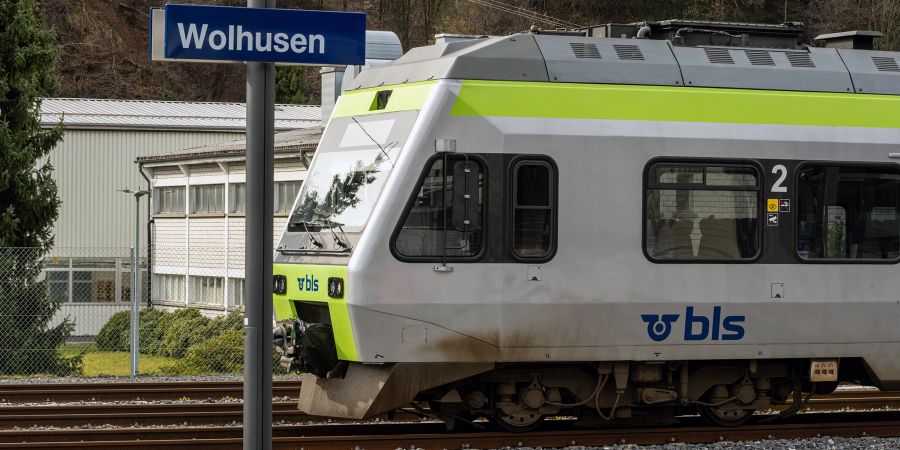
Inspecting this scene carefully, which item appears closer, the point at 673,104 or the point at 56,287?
the point at 673,104

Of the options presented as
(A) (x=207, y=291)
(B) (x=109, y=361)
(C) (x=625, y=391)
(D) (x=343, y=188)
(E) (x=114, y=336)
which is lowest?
(B) (x=109, y=361)

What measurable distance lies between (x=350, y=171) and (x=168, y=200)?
32.7 meters

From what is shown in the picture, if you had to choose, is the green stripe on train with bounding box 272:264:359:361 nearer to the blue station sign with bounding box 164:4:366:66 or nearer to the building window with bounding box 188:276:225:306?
the blue station sign with bounding box 164:4:366:66

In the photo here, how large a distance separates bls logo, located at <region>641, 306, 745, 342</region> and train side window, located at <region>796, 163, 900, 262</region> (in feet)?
3.02

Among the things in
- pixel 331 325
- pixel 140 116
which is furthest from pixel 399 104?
pixel 140 116

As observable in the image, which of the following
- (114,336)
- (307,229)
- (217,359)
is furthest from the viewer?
(114,336)

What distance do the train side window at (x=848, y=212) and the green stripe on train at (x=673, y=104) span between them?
0.46 meters

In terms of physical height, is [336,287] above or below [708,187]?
below

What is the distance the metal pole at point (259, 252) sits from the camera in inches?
257

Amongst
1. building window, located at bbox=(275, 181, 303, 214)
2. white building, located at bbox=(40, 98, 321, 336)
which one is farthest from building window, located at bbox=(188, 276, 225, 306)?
building window, located at bbox=(275, 181, 303, 214)

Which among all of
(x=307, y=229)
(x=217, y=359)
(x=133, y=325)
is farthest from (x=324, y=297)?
(x=217, y=359)

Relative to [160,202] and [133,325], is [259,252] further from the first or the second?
[160,202]

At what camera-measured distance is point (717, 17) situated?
47312 mm

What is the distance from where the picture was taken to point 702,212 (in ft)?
37.2
